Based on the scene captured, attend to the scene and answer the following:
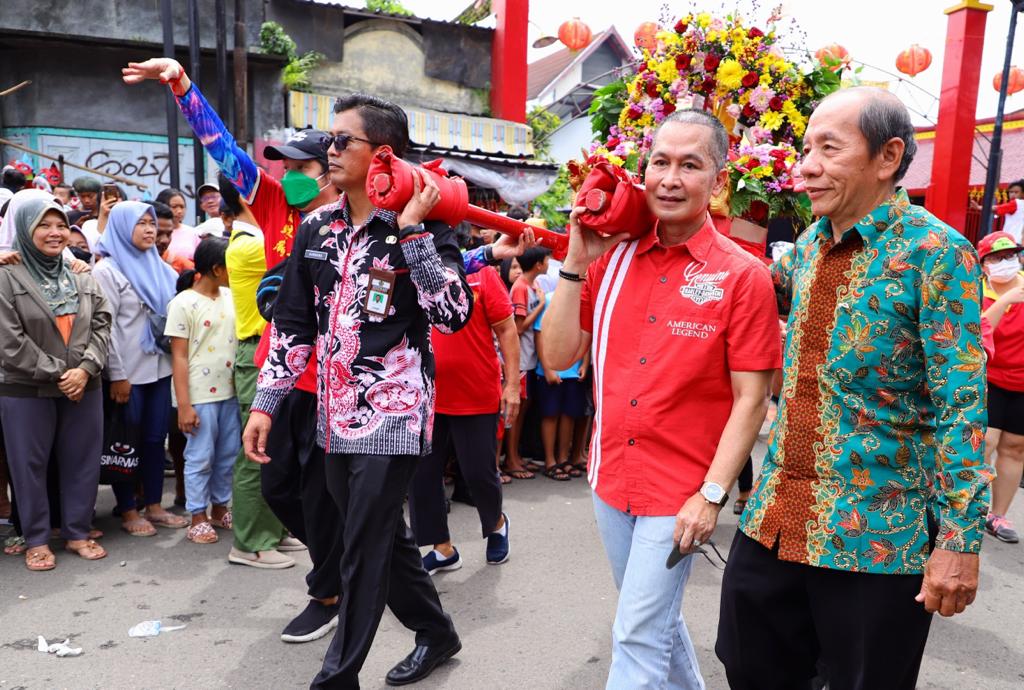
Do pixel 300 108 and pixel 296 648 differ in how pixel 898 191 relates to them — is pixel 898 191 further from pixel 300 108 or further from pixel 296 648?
pixel 300 108

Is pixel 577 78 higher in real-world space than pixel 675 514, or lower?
higher

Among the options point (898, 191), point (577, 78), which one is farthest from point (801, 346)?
point (577, 78)

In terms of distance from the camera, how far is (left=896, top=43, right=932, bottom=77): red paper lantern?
56.7 ft

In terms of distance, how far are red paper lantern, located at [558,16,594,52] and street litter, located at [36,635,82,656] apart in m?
16.8

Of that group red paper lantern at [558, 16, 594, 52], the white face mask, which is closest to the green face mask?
the white face mask

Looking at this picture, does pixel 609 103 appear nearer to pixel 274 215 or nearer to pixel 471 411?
pixel 471 411

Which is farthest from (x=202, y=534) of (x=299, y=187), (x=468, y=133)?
(x=468, y=133)

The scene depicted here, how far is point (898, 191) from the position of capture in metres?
2.31

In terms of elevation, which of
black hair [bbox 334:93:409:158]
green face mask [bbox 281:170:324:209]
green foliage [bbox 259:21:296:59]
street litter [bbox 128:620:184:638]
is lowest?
street litter [bbox 128:620:184:638]

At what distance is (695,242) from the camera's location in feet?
8.57

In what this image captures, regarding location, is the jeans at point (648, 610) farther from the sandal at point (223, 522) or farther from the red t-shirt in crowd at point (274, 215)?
the sandal at point (223, 522)

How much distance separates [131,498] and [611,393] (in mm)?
4048

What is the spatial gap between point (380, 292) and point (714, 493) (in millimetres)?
1353

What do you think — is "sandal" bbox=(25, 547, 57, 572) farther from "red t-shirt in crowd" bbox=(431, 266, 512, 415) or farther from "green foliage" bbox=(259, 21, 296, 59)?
"green foliage" bbox=(259, 21, 296, 59)
